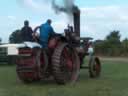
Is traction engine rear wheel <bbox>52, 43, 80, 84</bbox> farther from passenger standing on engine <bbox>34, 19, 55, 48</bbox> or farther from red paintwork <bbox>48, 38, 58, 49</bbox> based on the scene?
passenger standing on engine <bbox>34, 19, 55, 48</bbox>

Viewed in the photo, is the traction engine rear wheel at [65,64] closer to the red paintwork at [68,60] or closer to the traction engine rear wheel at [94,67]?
the red paintwork at [68,60]

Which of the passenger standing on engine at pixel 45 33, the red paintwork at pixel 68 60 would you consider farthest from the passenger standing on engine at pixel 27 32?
the red paintwork at pixel 68 60

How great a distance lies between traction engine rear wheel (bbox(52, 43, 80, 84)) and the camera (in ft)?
49.5

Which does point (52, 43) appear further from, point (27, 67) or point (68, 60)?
point (27, 67)

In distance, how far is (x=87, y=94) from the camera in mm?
12195

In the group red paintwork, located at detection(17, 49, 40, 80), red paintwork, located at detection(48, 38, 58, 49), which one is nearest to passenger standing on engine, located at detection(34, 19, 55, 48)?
red paintwork, located at detection(48, 38, 58, 49)

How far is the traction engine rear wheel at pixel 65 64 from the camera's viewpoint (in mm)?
15102

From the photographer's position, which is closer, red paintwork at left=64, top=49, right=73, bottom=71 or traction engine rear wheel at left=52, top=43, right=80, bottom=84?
traction engine rear wheel at left=52, top=43, right=80, bottom=84

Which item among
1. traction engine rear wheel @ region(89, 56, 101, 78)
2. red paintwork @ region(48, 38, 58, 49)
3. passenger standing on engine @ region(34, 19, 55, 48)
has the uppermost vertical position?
passenger standing on engine @ region(34, 19, 55, 48)

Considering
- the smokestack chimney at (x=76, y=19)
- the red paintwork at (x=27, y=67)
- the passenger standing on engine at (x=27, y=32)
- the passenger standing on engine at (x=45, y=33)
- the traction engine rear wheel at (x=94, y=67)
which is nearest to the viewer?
the red paintwork at (x=27, y=67)

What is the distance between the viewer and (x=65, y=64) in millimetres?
15641

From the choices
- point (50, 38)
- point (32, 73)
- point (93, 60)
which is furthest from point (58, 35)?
point (93, 60)

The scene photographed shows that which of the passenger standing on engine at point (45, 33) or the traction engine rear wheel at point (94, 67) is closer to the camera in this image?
the passenger standing on engine at point (45, 33)

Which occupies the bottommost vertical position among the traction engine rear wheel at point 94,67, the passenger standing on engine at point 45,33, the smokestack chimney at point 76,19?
the traction engine rear wheel at point 94,67
